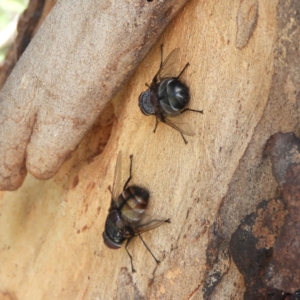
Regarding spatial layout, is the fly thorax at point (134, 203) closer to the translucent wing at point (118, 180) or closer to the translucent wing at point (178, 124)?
the translucent wing at point (118, 180)

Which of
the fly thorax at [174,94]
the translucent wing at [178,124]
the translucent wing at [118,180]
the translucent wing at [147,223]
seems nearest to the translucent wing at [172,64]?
the fly thorax at [174,94]

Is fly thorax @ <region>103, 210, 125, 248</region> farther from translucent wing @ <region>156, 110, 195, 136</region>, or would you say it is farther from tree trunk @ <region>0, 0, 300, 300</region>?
translucent wing @ <region>156, 110, 195, 136</region>

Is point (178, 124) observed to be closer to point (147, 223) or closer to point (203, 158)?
point (203, 158)

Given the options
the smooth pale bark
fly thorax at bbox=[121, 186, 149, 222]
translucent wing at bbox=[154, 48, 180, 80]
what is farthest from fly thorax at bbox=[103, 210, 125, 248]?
translucent wing at bbox=[154, 48, 180, 80]

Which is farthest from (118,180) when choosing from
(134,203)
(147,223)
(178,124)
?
(178,124)

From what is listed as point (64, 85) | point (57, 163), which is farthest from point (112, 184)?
point (64, 85)

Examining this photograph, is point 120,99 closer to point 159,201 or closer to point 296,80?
point 159,201
